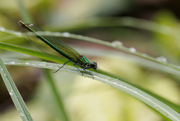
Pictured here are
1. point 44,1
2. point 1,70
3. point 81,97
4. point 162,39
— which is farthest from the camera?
point 44,1

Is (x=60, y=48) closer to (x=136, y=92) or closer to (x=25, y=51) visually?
(x=25, y=51)

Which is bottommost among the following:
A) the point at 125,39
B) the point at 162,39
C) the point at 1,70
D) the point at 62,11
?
the point at 1,70

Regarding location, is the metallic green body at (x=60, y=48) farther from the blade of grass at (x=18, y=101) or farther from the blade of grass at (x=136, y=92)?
the blade of grass at (x=18, y=101)

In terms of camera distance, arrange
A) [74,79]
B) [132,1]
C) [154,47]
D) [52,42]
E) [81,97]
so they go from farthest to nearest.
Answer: [132,1], [154,47], [74,79], [81,97], [52,42]

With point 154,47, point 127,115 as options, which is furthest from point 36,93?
point 154,47

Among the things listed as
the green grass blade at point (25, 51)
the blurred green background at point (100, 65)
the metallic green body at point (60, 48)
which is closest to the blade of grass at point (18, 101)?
the green grass blade at point (25, 51)

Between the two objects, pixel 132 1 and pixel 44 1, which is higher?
pixel 44 1

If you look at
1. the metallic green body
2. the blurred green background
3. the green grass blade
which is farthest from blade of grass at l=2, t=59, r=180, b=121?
the blurred green background

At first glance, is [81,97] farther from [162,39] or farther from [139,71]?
[162,39]
